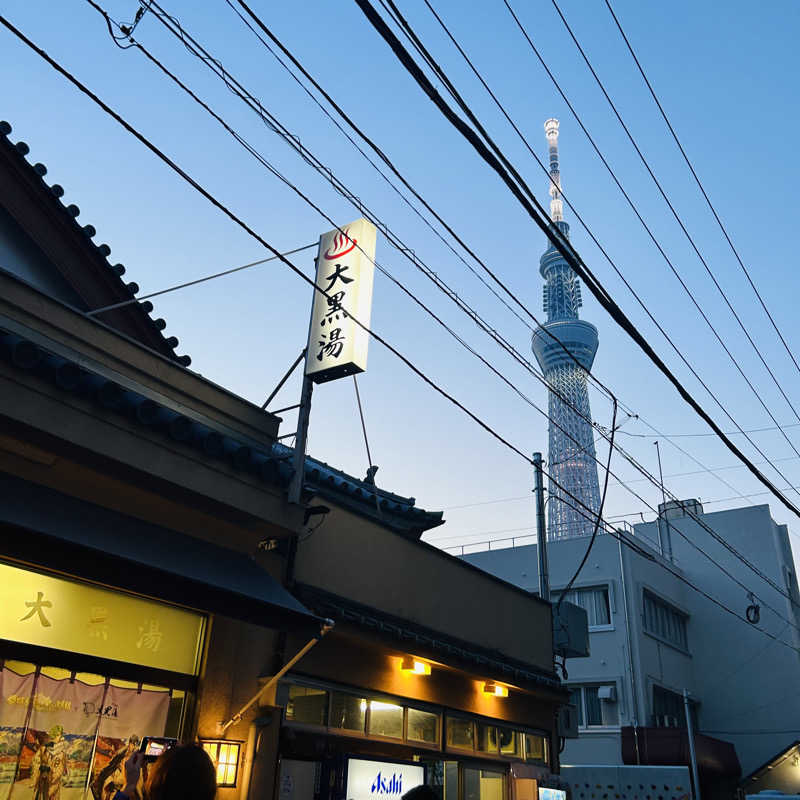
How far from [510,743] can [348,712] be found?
4.56 m

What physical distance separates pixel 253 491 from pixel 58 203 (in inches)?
208

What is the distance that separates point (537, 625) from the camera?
1487 centimetres

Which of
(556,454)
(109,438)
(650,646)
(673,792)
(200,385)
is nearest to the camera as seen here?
(109,438)

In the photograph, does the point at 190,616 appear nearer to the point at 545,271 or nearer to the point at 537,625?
the point at 537,625

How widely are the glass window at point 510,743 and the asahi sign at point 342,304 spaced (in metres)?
7.20

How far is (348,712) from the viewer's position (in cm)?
1001

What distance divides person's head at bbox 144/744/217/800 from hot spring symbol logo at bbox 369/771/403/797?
285 inches

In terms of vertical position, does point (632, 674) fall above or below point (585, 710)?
above

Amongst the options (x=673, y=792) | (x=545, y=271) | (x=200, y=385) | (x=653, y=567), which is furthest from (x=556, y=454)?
(x=200, y=385)

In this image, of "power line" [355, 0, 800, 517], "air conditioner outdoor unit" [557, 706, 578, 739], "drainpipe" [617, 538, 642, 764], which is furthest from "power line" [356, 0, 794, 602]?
"drainpipe" [617, 538, 642, 764]

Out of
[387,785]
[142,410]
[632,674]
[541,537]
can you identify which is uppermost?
[541,537]

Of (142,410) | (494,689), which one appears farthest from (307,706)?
(142,410)

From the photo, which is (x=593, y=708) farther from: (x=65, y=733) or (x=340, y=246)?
(x=65, y=733)

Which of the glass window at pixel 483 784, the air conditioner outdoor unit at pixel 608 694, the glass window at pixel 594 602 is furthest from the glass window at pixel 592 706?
the glass window at pixel 483 784
